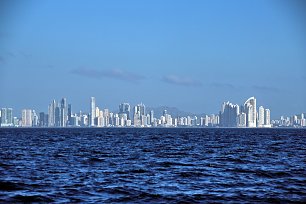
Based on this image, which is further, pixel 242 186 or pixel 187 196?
pixel 242 186

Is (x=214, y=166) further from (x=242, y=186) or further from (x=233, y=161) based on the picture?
(x=242, y=186)

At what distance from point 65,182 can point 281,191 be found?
12.7 m

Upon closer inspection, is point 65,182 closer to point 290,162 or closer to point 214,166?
point 214,166

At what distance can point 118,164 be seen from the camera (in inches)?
1673

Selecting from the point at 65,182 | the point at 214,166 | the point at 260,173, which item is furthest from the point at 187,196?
the point at 214,166

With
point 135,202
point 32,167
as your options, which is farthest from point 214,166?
point 135,202

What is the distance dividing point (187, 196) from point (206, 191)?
206 centimetres

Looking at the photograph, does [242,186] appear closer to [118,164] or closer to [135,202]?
[135,202]

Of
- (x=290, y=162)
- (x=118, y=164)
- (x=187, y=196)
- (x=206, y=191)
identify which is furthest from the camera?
(x=290, y=162)

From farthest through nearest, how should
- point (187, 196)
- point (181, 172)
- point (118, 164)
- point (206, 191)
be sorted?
point (118, 164) < point (181, 172) < point (206, 191) < point (187, 196)

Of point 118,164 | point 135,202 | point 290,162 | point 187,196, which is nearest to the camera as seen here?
point 135,202

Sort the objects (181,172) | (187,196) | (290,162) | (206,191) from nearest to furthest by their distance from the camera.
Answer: (187,196)
(206,191)
(181,172)
(290,162)

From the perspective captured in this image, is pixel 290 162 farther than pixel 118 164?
Yes

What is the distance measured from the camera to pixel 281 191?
28.0 m
